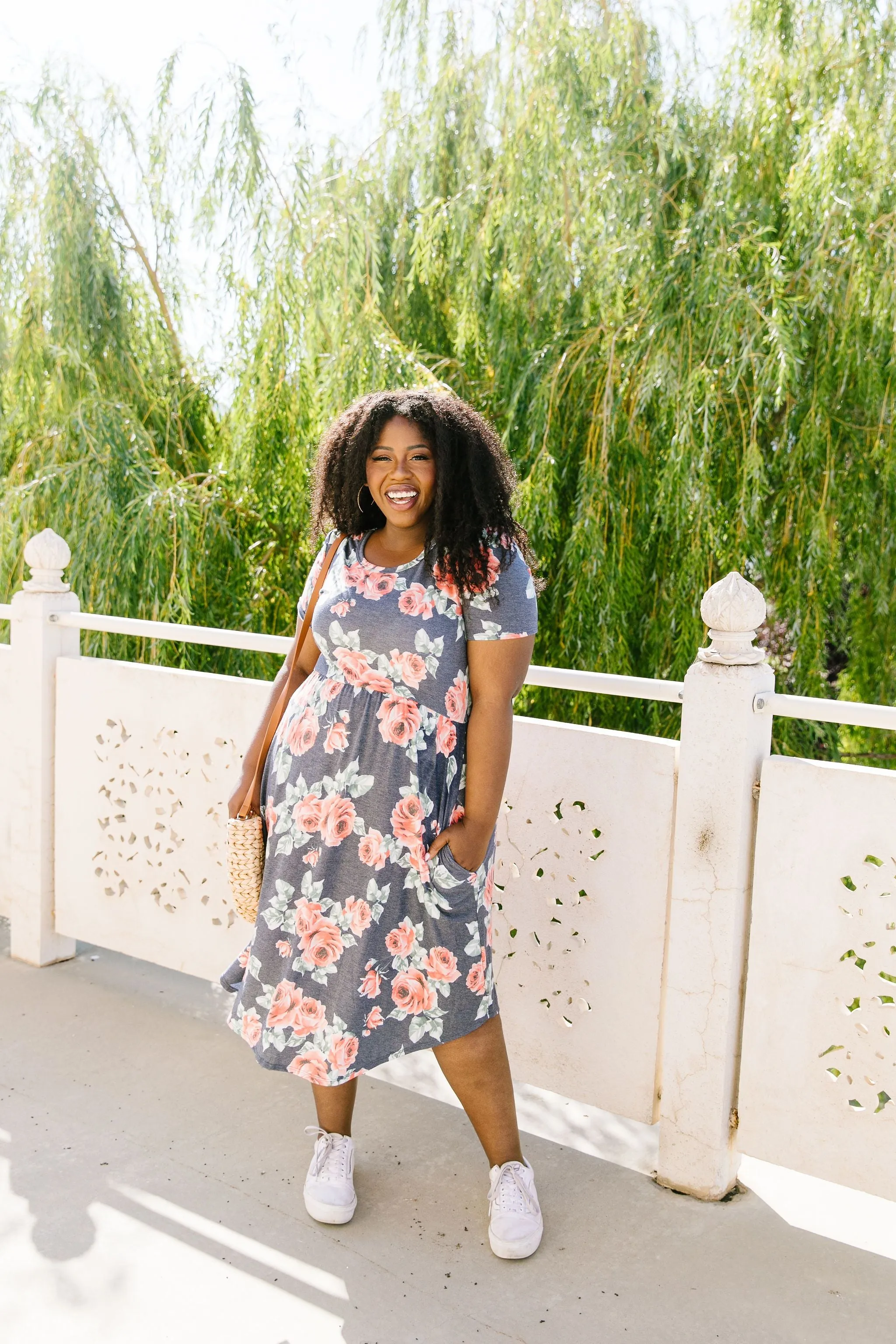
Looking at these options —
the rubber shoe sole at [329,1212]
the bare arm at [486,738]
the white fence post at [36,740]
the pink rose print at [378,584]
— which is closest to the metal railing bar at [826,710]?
the bare arm at [486,738]

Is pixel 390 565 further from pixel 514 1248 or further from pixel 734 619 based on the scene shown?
pixel 514 1248

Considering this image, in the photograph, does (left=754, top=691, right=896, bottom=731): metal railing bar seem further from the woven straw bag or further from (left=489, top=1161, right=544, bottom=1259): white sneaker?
(left=489, top=1161, right=544, bottom=1259): white sneaker

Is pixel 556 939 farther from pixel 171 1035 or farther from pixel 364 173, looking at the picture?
pixel 364 173

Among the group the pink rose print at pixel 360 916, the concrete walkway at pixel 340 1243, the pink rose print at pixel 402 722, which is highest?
the pink rose print at pixel 402 722

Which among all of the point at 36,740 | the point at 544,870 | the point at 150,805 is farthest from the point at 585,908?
the point at 36,740

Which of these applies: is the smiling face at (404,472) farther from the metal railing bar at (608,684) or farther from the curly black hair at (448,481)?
the metal railing bar at (608,684)

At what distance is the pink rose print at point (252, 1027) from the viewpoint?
7.50 feet

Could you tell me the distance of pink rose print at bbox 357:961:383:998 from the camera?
219 cm

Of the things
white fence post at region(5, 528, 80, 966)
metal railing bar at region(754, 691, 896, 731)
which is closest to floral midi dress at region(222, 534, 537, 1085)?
metal railing bar at region(754, 691, 896, 731)

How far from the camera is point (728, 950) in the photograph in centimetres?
233

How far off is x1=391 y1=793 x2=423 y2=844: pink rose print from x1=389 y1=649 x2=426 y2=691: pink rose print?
0.65 ft

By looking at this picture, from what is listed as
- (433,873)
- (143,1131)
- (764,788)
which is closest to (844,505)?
(764,788)

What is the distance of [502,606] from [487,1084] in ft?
2.89

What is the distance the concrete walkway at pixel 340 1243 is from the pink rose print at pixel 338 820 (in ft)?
2.43
